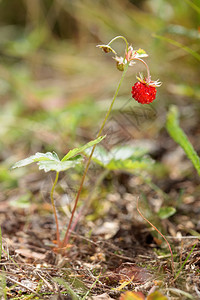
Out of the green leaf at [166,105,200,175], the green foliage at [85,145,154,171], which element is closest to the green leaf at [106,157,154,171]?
the green foliage at [85,145,154,171]

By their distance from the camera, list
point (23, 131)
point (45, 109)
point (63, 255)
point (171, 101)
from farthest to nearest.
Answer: point (45, 109), point (171, 101), point (23, 131), point (63, 255)

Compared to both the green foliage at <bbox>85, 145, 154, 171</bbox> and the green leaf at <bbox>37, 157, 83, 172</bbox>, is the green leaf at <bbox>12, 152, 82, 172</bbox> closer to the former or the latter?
the green leaf at <bbox>37, 157, 83, 172</bbox>

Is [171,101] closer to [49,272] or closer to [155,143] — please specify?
[155,143]

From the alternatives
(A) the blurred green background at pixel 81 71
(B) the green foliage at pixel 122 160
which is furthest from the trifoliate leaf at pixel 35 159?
(A) the blurred green background at pixel 81 71

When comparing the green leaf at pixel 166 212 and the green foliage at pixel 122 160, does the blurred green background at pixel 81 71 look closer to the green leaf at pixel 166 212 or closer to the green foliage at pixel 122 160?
the green foliage at pixel 122 160

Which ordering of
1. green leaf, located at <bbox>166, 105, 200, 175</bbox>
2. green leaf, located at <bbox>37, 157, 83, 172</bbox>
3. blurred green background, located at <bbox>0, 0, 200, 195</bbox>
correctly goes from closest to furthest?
green leaf, located at <bbox>37, 157, 83, 172</bbox> < green leaf, located at <bbox>166, 105, 200, 175</bbox> < blurred green background, located at <bbox>0, 0, 200, 195</bbox>

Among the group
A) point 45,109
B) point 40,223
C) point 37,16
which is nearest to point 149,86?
point 40,223

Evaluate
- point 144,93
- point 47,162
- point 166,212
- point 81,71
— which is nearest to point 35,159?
point 47,162
